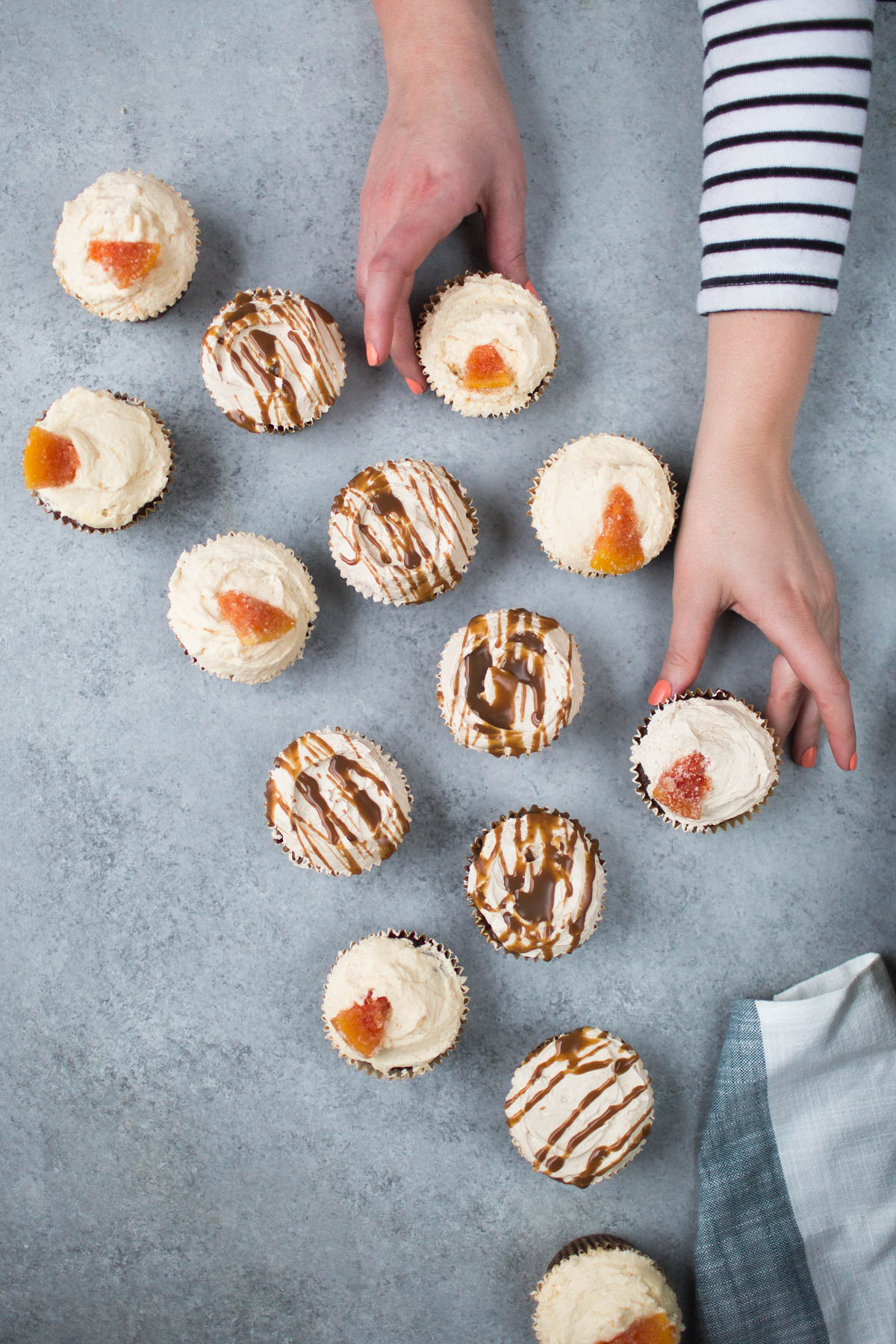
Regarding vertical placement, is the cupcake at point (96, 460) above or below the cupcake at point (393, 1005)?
above

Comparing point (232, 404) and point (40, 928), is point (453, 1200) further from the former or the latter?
point (232, 404)

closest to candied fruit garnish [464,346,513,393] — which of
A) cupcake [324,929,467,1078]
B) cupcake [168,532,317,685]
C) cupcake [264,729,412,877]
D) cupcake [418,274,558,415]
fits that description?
cupcake [418,274,558,415]

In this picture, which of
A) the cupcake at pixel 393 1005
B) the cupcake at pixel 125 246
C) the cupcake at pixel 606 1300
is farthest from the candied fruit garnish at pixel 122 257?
the cupcake at pixel 606 1300

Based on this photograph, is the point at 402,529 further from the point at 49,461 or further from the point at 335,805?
the point at 49,461

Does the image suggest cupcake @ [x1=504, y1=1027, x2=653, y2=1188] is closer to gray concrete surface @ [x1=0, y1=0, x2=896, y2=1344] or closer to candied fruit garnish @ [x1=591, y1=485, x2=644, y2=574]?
gray concrete surface @ [x1=0, y1=0, x2=896, y2=1344]

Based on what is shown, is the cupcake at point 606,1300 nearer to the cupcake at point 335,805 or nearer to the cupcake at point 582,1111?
the cupcake at point 582,1111

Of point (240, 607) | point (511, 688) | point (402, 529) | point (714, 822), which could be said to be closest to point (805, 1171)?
point (714, 822)

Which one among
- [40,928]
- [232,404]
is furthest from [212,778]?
[232,404]
